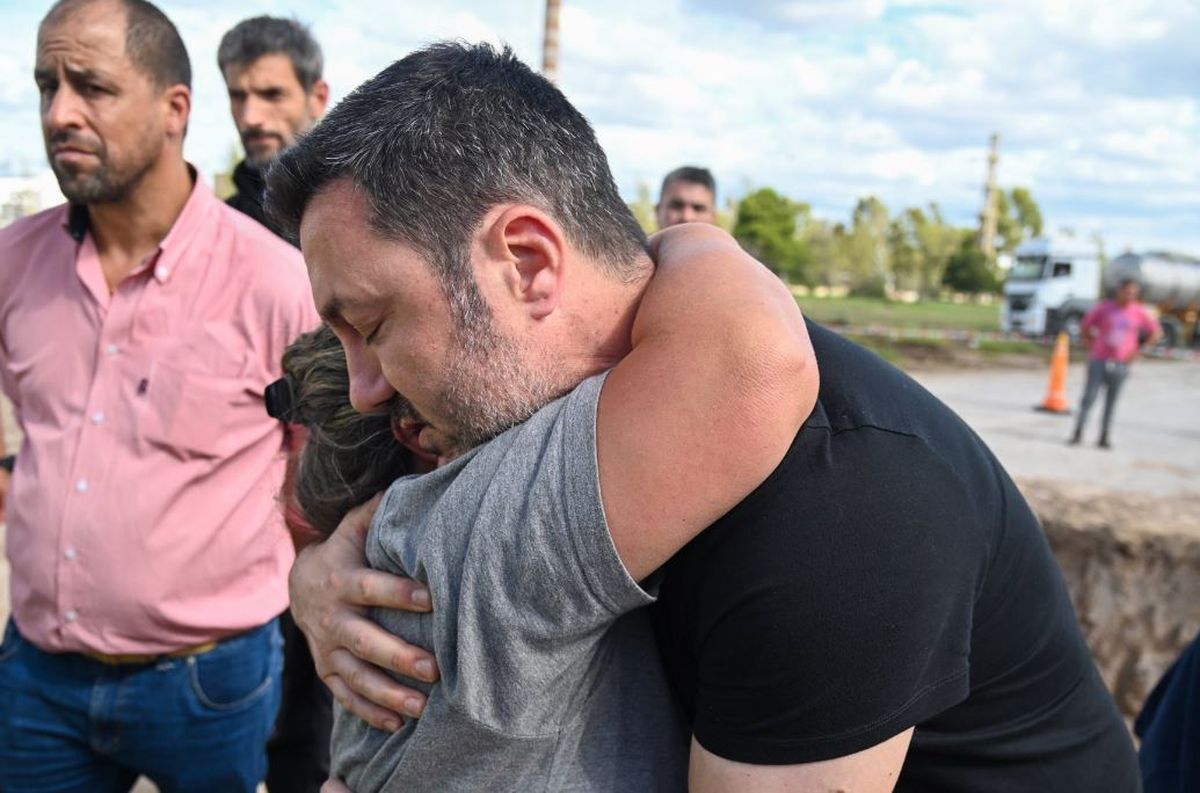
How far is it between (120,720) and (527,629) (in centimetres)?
202

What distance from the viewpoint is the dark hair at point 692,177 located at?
625cm

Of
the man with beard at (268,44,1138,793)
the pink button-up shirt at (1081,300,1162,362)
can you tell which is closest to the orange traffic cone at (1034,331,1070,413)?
the pink button-up shirt at (1081,300,1162,362)

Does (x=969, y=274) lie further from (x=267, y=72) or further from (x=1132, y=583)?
(x=267, y=72)

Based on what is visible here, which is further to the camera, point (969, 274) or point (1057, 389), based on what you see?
point (969, 274)

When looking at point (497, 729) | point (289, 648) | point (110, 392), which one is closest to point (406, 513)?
point (497, 729)

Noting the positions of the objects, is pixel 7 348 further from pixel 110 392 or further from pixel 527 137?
pixel 527 137

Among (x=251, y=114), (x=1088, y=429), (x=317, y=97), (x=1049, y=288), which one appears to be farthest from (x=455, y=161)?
(x=1049, y=288)

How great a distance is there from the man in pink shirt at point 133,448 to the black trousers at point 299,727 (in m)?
0.85

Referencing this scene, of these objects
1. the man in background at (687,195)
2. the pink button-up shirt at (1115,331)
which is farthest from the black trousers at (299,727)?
the pink button-up shirt at (1115,331)

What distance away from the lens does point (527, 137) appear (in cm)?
138

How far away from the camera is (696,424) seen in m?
1.16

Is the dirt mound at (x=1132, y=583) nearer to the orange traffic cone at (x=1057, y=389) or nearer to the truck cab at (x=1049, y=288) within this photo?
the orange traffic cone at (x=1057, y=389)

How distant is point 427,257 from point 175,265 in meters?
1.82

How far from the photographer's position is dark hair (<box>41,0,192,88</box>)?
2.96 meters
